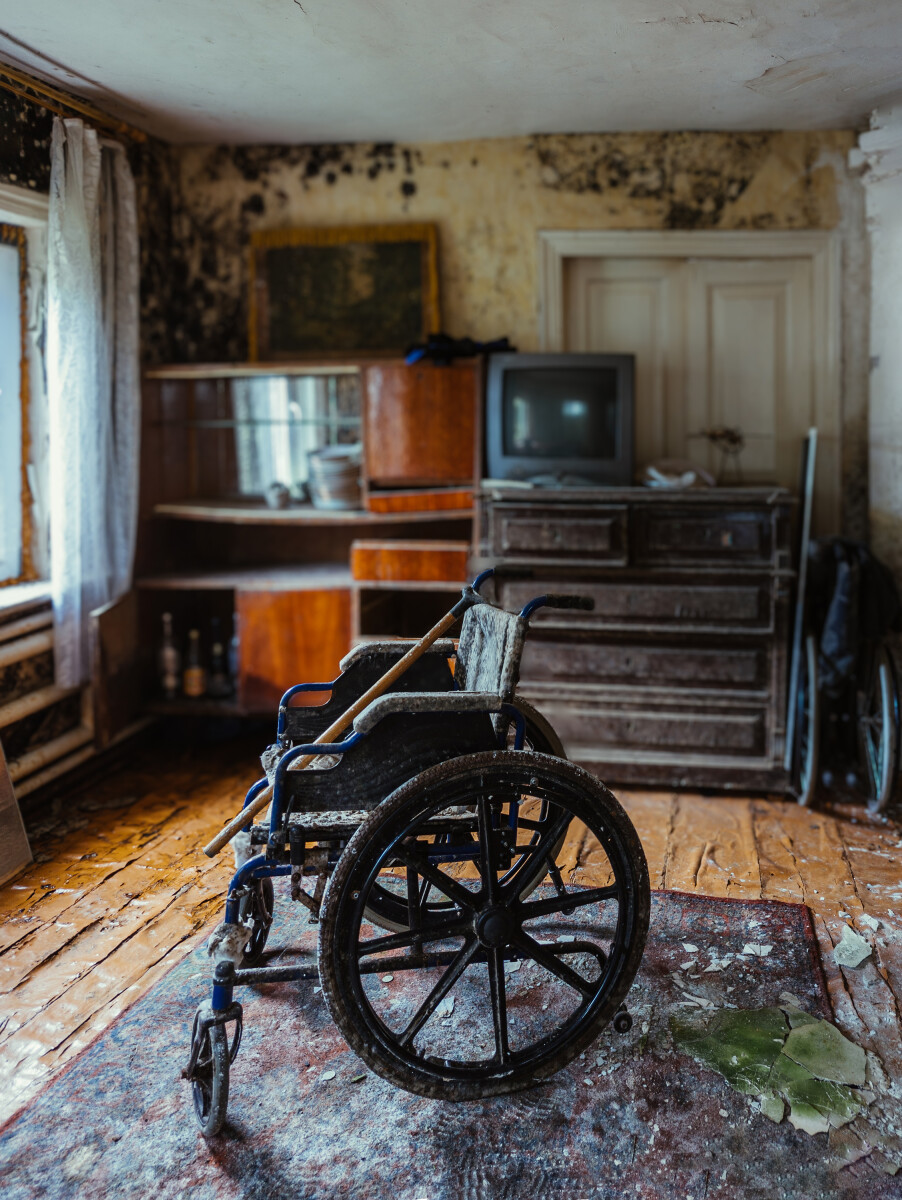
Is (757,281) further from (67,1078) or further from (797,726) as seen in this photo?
(67,1078)

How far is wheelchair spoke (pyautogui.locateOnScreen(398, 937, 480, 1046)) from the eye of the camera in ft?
6.19

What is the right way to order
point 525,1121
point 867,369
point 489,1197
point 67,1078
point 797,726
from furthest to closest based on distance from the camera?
point 867,369, point 797,726, point 67,1078, point 525,1121, point 489,1197

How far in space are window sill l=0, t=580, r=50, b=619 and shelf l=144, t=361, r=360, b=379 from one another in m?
1.01

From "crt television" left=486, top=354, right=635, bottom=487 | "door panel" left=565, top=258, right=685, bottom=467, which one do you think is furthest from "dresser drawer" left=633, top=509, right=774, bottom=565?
"door panel" left=565, top=258, right=685, bottom=467

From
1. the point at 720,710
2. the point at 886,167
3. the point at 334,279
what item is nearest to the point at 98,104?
the point at 334,279

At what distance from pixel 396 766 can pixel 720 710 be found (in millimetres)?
2063

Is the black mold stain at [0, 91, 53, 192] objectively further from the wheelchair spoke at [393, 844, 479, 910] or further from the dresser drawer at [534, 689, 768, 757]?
the wheelchair spoke at [393, 844, 479, 910]

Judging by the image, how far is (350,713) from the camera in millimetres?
2256

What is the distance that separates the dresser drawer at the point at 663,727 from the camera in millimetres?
3660

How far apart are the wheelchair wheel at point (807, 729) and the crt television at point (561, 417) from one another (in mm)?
951

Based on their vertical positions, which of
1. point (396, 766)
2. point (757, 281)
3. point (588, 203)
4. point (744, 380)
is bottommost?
point (396, 766)

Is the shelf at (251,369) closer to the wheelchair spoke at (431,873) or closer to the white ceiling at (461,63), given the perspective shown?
the white ceiling at (461,63)

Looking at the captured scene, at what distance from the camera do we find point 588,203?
4152 millimetres

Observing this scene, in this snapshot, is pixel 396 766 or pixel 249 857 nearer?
pixel 396 766
